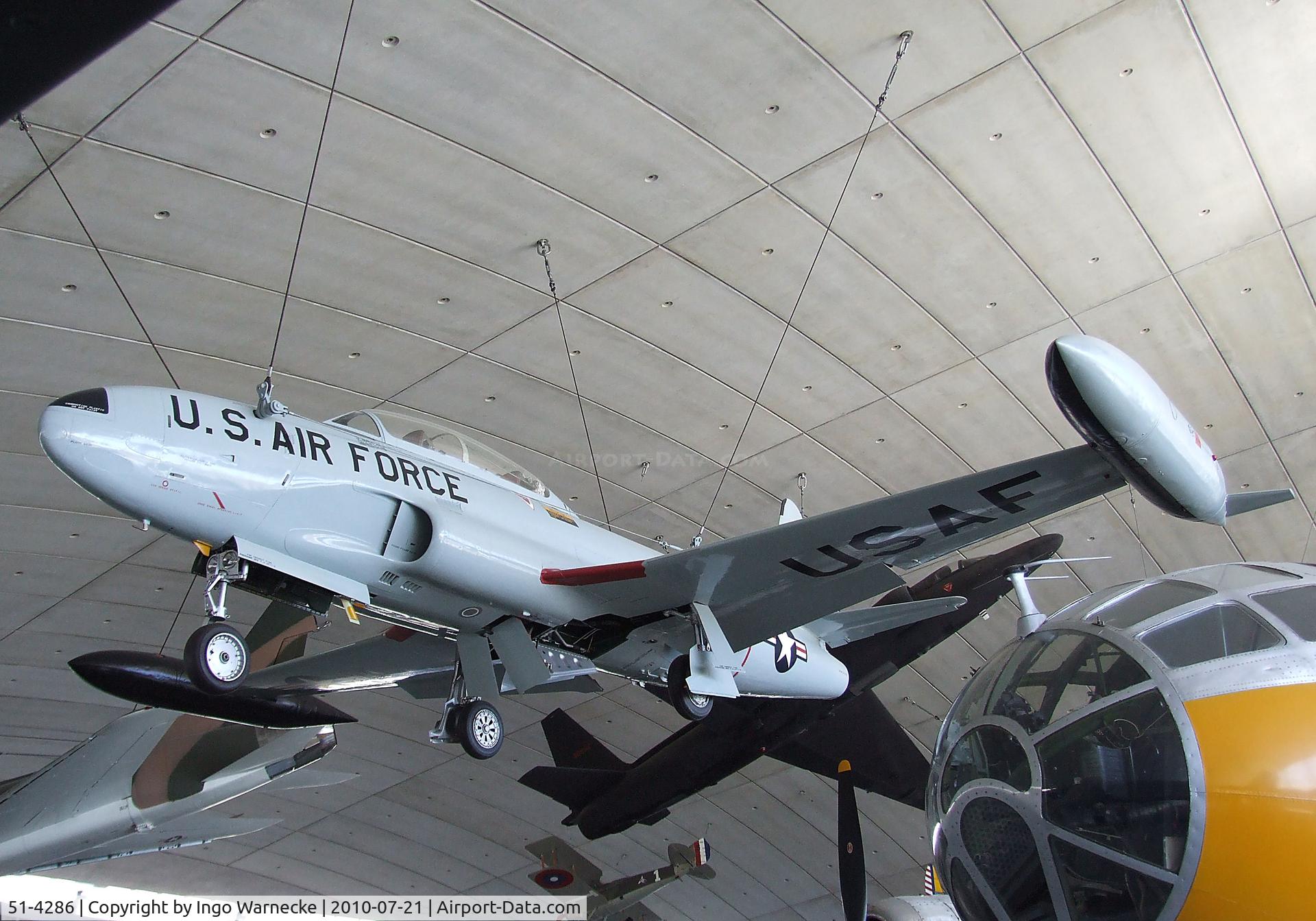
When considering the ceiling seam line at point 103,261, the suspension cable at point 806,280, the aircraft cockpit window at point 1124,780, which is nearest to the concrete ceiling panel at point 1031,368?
the suspension cable at point 806,280

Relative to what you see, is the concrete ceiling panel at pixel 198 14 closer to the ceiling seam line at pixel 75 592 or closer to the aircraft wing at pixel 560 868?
the ceiling seam line at pixel 75 592

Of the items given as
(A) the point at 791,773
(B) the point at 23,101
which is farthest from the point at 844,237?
(A) the point at 791,773

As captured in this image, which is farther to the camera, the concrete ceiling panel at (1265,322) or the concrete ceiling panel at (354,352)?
the concrete ceiling panel at (1265,322)

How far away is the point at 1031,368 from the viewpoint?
18.3 metres

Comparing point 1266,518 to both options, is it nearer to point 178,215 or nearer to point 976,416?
point 976,416

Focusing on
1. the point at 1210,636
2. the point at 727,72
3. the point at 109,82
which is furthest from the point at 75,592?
the point at 1210,636

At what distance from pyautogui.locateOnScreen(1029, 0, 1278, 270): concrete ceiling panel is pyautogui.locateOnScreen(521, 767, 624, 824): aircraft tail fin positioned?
43.3 feet

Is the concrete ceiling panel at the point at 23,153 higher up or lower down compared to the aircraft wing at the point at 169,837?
higher up

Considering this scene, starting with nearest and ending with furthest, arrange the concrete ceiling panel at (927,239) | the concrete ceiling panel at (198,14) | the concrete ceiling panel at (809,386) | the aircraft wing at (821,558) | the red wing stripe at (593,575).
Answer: the aircraft wing at (821,558), the red wing stripe at (593,575), the concrete ceiling panel at (198,14), the concrete ceiling panel at (927,239), the concrete ceiling panel at (809,386)

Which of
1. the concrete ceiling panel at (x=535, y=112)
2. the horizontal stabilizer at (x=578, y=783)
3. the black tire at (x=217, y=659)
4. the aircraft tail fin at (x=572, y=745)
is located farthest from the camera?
the aircraft tail fin at (x=572, y=745)

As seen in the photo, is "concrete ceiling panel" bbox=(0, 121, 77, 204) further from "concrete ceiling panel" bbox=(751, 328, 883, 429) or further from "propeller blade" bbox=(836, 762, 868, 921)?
"propeller blade" bbox=(836, 762, 868, 921)

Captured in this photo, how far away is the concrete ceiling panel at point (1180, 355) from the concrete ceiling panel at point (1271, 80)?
2194 mm

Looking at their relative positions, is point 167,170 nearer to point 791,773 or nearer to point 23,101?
point 23,101

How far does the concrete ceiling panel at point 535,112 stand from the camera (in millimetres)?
12086
